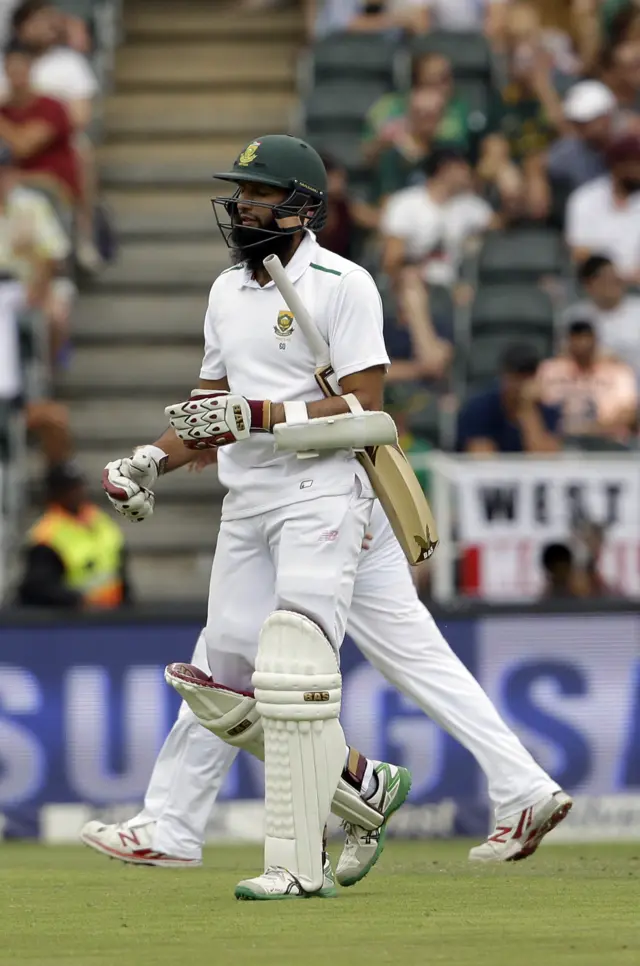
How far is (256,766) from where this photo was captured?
9.38 meters

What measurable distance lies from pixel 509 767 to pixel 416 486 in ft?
4.35

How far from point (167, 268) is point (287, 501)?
25.5ft

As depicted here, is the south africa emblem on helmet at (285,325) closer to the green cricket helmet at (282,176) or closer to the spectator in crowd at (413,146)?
the green cricket helmet at (282,176)

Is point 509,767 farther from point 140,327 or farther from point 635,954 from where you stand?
point 140,327

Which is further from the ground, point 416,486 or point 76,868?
point 416,486

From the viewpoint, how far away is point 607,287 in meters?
11.8

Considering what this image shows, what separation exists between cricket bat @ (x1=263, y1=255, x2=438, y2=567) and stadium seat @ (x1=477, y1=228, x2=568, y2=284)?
268 inches

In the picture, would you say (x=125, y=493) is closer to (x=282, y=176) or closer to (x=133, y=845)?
(x=282, y=176)

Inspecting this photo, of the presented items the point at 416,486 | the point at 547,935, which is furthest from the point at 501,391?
the point at 547,935

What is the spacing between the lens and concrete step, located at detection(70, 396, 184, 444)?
12.3 metres

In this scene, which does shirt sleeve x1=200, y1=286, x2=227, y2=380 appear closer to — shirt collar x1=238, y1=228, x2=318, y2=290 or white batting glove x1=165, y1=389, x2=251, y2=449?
shirt collar x1=238, y1=228, x2=318, y2=290

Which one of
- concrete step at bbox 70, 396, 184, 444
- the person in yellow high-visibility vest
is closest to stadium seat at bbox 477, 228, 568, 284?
concrete step at bbox 70, 396, 184, 444

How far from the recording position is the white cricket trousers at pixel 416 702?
6.47 metres

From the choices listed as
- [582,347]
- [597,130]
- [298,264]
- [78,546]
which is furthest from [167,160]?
[298,264]
